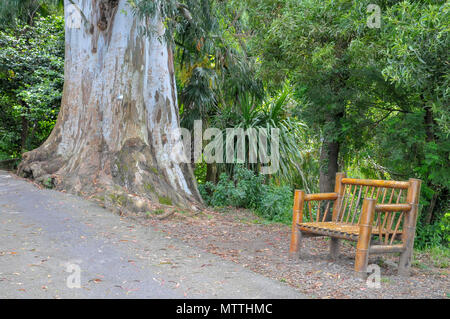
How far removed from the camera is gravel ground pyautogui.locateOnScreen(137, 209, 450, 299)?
14.5 ft

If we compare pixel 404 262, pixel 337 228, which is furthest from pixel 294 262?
pixel 404 262

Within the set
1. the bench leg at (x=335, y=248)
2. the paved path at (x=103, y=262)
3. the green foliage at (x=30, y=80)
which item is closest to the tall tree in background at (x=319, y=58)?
the bench leg at (x=335, y=248)

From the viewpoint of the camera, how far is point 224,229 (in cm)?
734

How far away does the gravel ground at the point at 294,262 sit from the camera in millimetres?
4434

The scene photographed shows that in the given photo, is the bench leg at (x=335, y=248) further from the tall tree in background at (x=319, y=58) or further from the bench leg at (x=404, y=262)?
the tall tree in background at (x=319, y=58)

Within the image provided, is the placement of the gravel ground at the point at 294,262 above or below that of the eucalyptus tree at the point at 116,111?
below

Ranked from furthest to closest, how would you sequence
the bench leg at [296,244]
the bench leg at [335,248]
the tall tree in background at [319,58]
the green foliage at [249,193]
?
the green foliage at [249,193] → the tall tree in background at [319,58] → the bench leg at [335,248] → the bench leg at [296,244]

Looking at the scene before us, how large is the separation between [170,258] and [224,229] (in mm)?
2200

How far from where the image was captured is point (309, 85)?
7195 millimetres

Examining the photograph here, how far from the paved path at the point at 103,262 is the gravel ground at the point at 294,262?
31 cm

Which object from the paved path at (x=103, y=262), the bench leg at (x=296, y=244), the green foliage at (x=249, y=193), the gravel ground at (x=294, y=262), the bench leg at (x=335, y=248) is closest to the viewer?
the paved path at (x=103, y=262)
